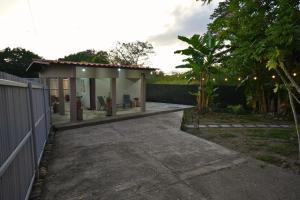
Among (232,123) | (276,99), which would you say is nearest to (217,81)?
(276,99)

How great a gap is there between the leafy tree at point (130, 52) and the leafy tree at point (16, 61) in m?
10.4

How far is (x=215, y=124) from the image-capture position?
999 cm

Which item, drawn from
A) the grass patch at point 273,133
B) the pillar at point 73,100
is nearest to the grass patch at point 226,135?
the grass patch at point 273,133

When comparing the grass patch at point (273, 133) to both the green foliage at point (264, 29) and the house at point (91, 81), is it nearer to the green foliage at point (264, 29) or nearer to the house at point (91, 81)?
the green foliage at point (264, 29)

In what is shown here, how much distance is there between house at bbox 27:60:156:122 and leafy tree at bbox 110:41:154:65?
1368 cm

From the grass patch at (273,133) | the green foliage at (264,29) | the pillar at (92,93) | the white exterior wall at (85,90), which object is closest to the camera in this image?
the green foliage at (264,29)

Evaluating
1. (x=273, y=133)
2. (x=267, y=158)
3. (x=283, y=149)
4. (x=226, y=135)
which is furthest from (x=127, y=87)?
(x=267, y=158)

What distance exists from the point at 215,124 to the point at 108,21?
14.4 m

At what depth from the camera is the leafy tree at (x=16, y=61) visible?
76.9ft

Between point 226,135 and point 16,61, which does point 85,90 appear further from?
point 16,61

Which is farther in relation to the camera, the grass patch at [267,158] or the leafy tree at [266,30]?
the grass patch at [267,158]

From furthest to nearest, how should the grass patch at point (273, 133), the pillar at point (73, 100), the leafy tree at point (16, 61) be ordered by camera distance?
the leafy tree at point (16, 61), the pillar at point (73, 100), the grass patch at point (273, 133)

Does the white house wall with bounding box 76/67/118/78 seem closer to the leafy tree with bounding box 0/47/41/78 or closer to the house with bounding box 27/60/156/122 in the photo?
the house with bounding box 27/60/156/122

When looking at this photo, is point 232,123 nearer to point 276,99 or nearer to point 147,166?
point 276,99
